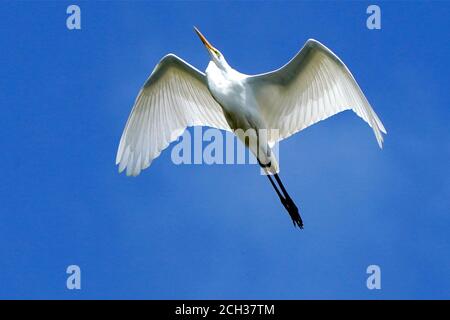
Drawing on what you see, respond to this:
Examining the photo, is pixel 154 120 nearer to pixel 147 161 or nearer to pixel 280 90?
pixel 147 161

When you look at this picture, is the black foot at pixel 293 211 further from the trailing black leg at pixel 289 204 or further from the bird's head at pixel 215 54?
the bird's head at pixel 215 54

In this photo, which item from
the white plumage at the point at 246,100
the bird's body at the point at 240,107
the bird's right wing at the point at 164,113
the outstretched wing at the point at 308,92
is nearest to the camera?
the outstretched wing at the point at 308,92

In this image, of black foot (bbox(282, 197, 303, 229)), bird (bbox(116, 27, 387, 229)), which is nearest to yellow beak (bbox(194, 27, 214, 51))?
bird (bbox(116, 27, 387, 229))

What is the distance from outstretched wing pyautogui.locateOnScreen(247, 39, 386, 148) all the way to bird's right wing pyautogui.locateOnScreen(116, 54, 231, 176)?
97cm

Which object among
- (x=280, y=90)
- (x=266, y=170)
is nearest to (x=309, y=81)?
(x=280, y=90)

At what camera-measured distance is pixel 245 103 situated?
1390 cm

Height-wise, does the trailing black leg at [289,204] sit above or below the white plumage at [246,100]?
below

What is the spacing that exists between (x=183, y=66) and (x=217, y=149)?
155 centimetres

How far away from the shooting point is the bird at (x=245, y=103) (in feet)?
44.6

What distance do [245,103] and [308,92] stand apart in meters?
0.90

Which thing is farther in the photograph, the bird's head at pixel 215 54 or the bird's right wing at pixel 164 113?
the bird's right wing at pixel 164 113

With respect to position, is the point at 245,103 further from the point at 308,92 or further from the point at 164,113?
the point at 164,113

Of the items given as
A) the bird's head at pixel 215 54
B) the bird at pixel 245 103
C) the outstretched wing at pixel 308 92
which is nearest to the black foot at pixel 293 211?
the bird at pixel 245 103

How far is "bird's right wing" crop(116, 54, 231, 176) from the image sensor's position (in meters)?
14.9
